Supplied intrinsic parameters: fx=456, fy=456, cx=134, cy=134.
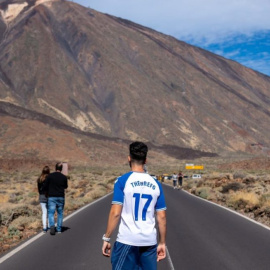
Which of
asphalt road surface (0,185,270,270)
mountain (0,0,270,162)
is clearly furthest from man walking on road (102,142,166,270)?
mountain (0,0,270,162)

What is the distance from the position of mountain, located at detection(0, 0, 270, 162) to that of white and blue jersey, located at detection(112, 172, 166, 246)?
9965 cm

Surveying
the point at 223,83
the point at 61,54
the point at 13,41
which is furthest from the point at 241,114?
the point at 13,41

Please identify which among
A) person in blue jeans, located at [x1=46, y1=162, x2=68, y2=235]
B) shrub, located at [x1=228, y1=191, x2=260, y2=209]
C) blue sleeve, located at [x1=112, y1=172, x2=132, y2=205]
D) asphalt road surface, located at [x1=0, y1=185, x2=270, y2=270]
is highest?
blue sleeve, located at [x1=112, y1=172, x2=132, y2=205]

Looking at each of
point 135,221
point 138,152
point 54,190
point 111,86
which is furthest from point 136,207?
point 111,86

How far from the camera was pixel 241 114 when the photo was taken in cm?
14488

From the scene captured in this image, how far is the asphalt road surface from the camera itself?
8156 millimetres

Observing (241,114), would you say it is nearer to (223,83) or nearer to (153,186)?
(223,83)

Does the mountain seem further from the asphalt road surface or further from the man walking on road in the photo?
the man walking on road

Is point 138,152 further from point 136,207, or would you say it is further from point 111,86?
point 111,86

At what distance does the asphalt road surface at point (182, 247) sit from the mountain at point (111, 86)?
300ft

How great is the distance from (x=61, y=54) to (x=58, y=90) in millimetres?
14903

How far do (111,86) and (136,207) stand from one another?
4829 inches

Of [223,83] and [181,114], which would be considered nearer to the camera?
[181,114]

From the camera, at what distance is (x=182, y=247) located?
9.84m
